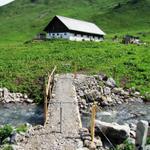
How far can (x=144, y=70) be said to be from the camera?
52.4 meters

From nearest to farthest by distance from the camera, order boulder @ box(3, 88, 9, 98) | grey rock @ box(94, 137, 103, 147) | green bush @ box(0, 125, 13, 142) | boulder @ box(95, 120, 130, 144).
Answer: grey rock @ box(94, 137, 103, 147)
boulder @ box(95, 120, 130, 144)
green bush @ box(0, 125, 13, 142)
boulder @ box(3, 88, 9, 98)

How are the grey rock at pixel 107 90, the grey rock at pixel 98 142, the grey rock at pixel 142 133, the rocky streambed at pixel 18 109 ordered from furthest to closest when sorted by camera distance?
the grey rock at pixel 107 90
the rocky streambed at pixel 18 109
the grey rock at pixel 98 142
the grey rock at pixel 142 133

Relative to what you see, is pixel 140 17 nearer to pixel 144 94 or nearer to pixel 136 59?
pixel 136 59

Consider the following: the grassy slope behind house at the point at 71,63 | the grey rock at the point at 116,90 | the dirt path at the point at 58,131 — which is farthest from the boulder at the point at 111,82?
the dirt path at the point at 58,131

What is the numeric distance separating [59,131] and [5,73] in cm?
2561

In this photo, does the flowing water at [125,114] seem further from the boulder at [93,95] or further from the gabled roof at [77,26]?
the gabled roof at [77,26]

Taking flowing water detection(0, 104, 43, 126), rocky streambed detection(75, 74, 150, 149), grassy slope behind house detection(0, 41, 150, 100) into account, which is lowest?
flowing water detection(0, 104, 43, 126)

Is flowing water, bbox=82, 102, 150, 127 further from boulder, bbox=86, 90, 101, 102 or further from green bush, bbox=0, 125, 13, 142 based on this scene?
green bush, bbox=0, 125, 13, 142

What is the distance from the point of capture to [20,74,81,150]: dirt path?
75.2ft

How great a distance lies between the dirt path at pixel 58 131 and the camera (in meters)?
22.9

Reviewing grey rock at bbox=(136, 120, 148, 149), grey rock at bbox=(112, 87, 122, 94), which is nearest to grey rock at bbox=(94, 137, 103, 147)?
grey rock at bbox=(136, 120, 148, 149)

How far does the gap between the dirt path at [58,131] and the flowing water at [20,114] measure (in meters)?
2.23

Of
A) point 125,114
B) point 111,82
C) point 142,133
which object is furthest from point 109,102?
point 142,133

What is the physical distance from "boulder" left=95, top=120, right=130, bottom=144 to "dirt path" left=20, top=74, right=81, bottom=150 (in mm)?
1471
